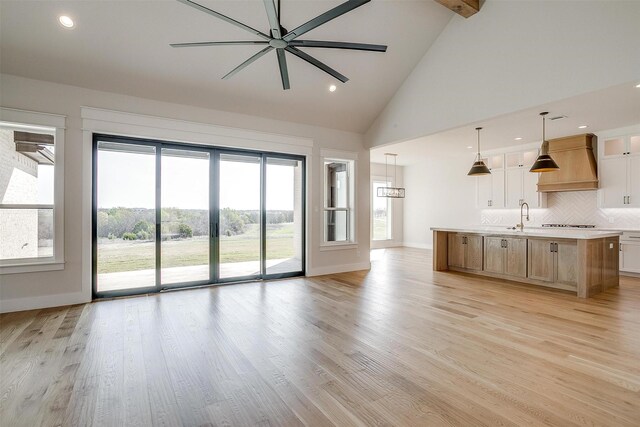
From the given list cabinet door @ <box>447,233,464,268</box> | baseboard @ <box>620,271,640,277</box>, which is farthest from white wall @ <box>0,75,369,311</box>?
baseboard @ <box>620,271,640,277</box>

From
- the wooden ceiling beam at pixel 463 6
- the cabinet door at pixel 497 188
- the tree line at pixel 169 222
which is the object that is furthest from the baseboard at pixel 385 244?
the wooden ceiling beam at pixel 463 6

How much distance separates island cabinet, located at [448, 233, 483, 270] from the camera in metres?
6.26

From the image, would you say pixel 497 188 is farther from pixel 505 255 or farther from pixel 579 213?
pixel 505 255

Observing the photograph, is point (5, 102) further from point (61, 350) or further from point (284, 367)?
point (284, 367)

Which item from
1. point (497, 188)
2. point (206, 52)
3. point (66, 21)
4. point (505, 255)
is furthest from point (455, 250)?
point (66, 21)

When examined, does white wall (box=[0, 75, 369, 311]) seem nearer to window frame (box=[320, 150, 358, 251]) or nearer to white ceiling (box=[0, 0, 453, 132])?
white ceiling (box=[0, 0, 453, 132])

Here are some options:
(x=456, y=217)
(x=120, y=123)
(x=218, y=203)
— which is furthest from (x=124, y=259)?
(x=456, y=217)

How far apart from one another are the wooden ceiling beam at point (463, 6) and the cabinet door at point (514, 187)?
494 cm

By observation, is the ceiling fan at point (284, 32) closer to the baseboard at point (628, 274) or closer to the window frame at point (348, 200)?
the window frame at point (348, 200)

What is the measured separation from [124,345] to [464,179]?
9596mm

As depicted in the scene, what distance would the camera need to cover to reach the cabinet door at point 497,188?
27.9 feet

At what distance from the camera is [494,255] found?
595cm

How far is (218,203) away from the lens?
5383 millimetres

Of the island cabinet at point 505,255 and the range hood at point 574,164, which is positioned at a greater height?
the range hood at point 574,164
